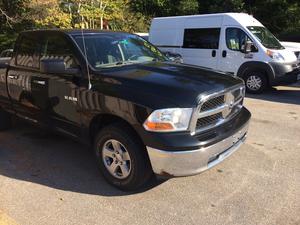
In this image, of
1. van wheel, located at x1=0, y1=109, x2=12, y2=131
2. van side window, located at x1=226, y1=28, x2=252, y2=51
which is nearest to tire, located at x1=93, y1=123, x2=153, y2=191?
van wheel, located at x1=0, y1=109, x2=12, y2=131

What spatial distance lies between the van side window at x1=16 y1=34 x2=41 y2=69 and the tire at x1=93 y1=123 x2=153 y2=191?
1.69 meters

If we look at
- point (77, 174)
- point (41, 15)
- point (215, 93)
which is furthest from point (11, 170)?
point (41, 15)

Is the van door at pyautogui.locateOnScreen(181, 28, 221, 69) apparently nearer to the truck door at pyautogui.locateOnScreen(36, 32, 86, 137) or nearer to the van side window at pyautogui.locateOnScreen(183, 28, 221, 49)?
the van side window at pyautogui.locateOnScreen(183, 28, 221, 49)

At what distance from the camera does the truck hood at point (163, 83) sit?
3.65 m

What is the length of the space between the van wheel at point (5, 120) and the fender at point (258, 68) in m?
6.44

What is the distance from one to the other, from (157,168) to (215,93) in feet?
3.21

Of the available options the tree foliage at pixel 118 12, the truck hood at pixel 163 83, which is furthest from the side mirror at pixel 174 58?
the tree foliage at pixel 118 12

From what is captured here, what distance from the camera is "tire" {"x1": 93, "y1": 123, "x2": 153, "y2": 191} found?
3838 millimetres

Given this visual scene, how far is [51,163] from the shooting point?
4.95 m

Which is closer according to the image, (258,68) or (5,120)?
(5,120)

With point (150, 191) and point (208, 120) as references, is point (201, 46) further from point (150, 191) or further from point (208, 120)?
point (150, 191)

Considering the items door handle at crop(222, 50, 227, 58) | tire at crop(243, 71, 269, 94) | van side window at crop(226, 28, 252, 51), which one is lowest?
tire at crop(243, 71, 269, 94)

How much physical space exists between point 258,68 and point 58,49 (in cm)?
668

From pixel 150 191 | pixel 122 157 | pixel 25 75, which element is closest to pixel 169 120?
pixel 122 157
